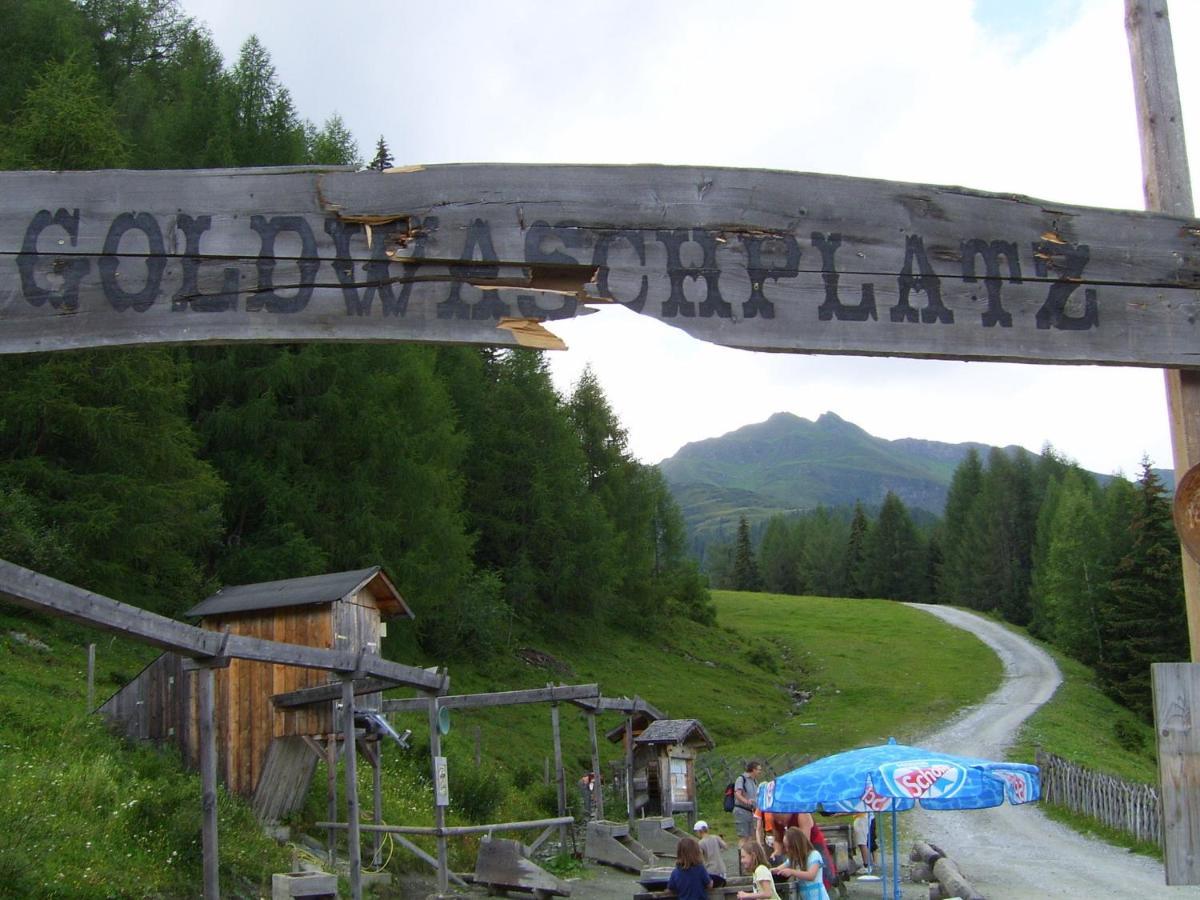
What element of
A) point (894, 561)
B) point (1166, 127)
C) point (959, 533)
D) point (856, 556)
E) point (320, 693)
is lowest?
point (320, 693)

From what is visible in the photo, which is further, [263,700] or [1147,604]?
[1147,604]

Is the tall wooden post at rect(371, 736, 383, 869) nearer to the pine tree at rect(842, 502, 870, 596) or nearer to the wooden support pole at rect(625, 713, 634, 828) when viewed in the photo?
the wooden support pole at rect(625, 713, 634, 828)

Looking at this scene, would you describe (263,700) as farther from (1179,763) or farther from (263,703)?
(1179,763)

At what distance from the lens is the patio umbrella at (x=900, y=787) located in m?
13.1

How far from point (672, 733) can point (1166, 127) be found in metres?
23.5

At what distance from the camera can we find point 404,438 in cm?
3428

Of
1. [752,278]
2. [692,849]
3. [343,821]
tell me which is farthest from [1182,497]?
[343,821]

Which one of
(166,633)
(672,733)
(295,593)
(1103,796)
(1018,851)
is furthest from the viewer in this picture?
(672,733)

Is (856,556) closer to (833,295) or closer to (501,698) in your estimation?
(501,698)

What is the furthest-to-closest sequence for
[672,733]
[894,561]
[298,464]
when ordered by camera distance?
[894,561], [298,464], [672,733]

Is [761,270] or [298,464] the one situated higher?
[298,464]

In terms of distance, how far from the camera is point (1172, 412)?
3.49 m

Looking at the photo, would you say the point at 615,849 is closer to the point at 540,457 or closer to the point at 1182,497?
the point at 1182,497

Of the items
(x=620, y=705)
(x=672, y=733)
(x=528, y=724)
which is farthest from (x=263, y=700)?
(x=528, y=724)
